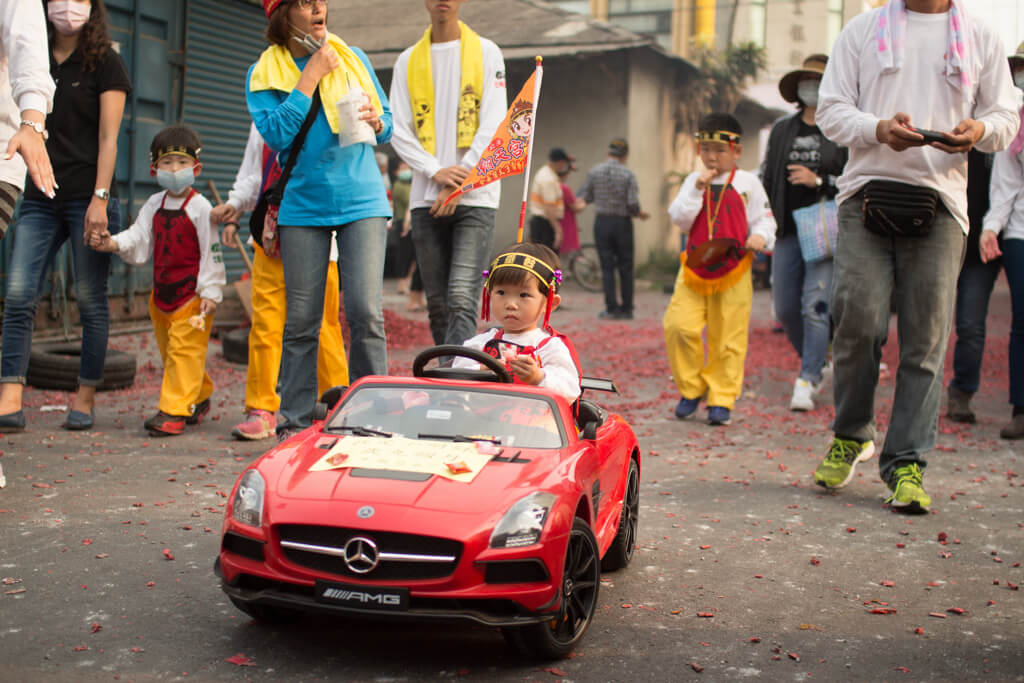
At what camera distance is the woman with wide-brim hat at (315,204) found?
6.09 meters

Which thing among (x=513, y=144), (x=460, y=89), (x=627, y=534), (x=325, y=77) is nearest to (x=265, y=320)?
(x=325, y=77)

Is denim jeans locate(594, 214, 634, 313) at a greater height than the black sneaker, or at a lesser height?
greater

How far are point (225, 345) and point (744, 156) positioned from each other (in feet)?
79.2

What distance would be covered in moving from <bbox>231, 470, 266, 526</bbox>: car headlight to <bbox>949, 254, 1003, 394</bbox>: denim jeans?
6023mm

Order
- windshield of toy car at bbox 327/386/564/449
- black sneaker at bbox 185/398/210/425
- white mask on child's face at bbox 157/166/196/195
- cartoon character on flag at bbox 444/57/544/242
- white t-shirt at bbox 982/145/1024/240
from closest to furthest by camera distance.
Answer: windshield of toy car at bbox 327/386/564/449 < cartoon character on flag at bbox 444/57/544/242 < white mask on child's face at bbox 157/166/196/195 < black sneaker at bbox 185/398/210/425 < white t-shirt at bbox 982/145/1024/240

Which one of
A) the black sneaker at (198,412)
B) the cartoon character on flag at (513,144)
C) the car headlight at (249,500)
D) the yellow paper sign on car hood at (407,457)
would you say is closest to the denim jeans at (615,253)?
the black sneaker at (198,412)

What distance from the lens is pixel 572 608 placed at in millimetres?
3639

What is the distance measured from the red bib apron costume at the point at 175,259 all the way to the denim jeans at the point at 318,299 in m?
1.02

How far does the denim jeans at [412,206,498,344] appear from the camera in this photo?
6.44m

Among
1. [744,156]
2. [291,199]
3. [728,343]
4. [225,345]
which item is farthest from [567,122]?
[291,199]

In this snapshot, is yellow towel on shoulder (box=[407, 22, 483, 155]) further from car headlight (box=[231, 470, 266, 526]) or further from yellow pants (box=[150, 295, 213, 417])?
car headlight (box=[231, 470, 266, 526])

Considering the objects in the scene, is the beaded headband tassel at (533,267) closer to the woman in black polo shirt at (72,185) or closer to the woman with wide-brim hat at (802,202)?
the woman in black polo shirt at (72,185)

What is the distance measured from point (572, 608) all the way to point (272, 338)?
348 cm

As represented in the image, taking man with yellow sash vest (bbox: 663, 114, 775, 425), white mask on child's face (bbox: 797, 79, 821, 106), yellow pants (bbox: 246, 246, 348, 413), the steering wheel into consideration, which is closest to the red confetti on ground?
the steering wheel
